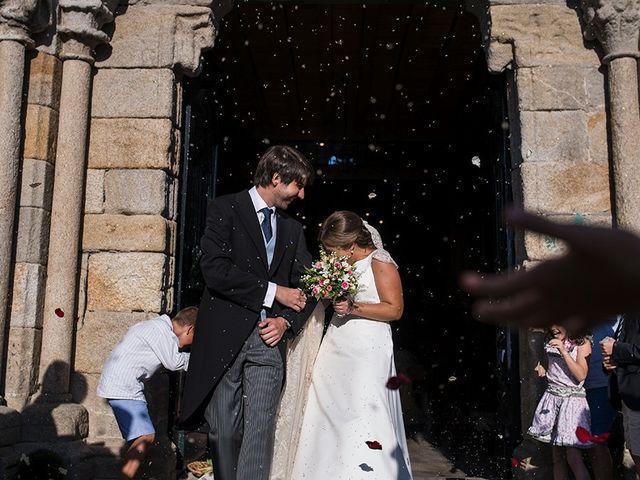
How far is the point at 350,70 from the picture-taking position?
8.75m

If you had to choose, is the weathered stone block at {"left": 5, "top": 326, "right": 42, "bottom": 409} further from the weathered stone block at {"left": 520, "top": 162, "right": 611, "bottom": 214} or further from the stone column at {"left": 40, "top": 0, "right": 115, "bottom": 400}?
the weathered stone block at {"left": 520, "top": 162, "right": 611, "bottom": 214}

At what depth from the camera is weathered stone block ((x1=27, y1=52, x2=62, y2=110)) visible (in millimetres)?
5309

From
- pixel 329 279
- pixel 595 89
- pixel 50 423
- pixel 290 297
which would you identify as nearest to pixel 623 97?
pixel 595 89

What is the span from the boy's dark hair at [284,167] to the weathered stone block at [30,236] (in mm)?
1949

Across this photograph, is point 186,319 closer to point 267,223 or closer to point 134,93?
point 267,223

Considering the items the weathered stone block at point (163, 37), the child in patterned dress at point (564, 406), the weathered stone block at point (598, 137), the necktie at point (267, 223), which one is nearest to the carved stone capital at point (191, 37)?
the weathered stone block at point (163, 37)

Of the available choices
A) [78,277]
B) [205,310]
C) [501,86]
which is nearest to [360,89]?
[501,86]

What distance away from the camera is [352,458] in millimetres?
4184

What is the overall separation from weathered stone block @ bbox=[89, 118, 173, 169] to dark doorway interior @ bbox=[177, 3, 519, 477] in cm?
42

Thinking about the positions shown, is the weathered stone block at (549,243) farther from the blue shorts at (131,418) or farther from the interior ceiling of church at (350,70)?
the interior ceiling of church at (350,70)

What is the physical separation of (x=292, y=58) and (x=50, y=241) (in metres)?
4.15

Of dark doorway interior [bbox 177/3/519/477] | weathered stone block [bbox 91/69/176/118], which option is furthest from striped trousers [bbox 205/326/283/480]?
weathered stone block [bbox 91/69/176/118]

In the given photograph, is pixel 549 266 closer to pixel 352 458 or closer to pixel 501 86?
pixel 352 458

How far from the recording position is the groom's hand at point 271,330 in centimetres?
388
